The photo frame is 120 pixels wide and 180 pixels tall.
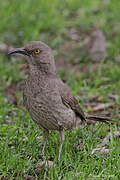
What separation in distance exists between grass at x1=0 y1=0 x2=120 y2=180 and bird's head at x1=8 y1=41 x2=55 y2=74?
905mm

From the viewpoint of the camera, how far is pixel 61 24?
Result: 11.4 meters

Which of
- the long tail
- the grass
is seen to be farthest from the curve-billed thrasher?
the long tail

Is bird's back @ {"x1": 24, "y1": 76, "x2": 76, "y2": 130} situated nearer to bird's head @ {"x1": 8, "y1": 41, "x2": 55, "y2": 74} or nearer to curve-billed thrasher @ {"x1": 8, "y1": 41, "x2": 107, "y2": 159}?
curve-billed thrasher @ {"x1": 8, "y1": 41, "x2": 107, "y2": 159}

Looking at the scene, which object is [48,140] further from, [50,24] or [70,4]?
[70,4]

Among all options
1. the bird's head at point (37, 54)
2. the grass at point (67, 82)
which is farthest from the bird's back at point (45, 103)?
the grass at point (67, 82)

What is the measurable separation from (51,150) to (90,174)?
3.28ft

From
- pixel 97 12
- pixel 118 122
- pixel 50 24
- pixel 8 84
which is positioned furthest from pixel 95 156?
pixel 97 12

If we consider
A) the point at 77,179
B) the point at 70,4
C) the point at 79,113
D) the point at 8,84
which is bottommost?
the point at 77,179

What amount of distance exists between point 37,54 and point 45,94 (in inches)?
20.8


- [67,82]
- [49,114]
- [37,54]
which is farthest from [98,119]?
[67,82]

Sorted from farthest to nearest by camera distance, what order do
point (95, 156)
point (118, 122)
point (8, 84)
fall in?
point (8, 84)
point (118, 122)
point (95, 156)

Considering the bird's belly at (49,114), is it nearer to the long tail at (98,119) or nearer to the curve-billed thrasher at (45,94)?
the curve-billed thrasher at (45,94)

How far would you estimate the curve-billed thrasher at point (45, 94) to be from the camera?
21.5 feet

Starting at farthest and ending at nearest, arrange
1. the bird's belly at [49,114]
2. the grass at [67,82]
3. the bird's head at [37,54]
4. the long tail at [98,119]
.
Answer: the long tail at [98,119]
the bird's head at [37,54]
the bird's belly at [49,114]
the grass at [67,82]
